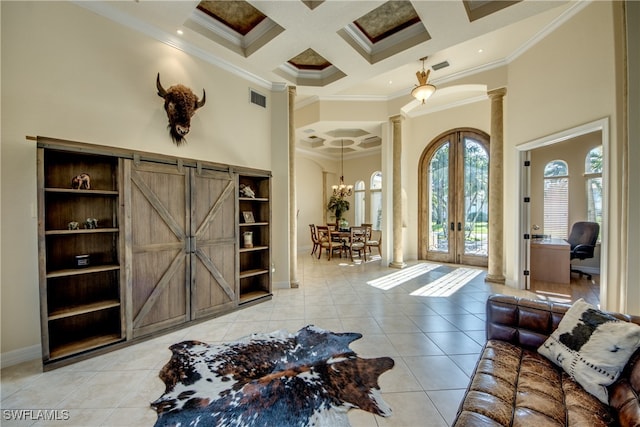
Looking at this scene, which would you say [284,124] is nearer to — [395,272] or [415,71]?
[415,71]

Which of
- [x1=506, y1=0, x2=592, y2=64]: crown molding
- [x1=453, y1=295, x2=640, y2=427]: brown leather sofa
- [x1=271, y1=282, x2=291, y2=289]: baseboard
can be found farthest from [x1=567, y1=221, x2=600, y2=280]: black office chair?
[x1=271, y1=282, x2=291, y2=289]: baseboard

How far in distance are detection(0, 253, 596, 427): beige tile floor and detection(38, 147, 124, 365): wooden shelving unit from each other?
0.32 metres

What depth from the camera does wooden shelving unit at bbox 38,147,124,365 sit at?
2.55 meters

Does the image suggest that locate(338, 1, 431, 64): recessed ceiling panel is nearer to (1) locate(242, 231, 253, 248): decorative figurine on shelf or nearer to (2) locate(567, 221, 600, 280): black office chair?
(1) locate(242, 231, 253, 248): decorative figurine on shelf

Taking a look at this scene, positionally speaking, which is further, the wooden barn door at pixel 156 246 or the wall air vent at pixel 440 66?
the wall air vent at pixel 440 66

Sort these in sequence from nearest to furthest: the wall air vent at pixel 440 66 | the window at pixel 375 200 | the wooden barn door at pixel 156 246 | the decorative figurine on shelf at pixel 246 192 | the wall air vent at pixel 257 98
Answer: the wooden barn door at pixel 156 246 < the decorative figurine on shelf at pixel 246 192 < the wall air vent at pixel 257 98 < the wall air vent at pixel 440 66 < the window at pixel 375 200

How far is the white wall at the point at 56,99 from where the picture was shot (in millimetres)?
2406

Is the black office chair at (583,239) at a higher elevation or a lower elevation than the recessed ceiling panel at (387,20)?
lower

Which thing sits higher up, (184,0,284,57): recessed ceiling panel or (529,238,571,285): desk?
(184,0,284,57): recessed ceiling panel

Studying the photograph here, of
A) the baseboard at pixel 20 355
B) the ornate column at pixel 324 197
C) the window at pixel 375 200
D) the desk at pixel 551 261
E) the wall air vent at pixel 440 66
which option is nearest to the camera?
the baseboard at pixel 20 355

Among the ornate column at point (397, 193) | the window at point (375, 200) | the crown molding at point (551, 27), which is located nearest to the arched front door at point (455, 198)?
the ornate column at point (397, 193)

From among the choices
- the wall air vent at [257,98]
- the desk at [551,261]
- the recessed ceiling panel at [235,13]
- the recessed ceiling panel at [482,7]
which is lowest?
the desk at [551,261]

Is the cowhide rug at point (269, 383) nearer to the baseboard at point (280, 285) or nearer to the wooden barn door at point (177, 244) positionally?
the wooden barn door at point (177, 244)

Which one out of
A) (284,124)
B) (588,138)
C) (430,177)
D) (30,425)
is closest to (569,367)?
(30,425)
